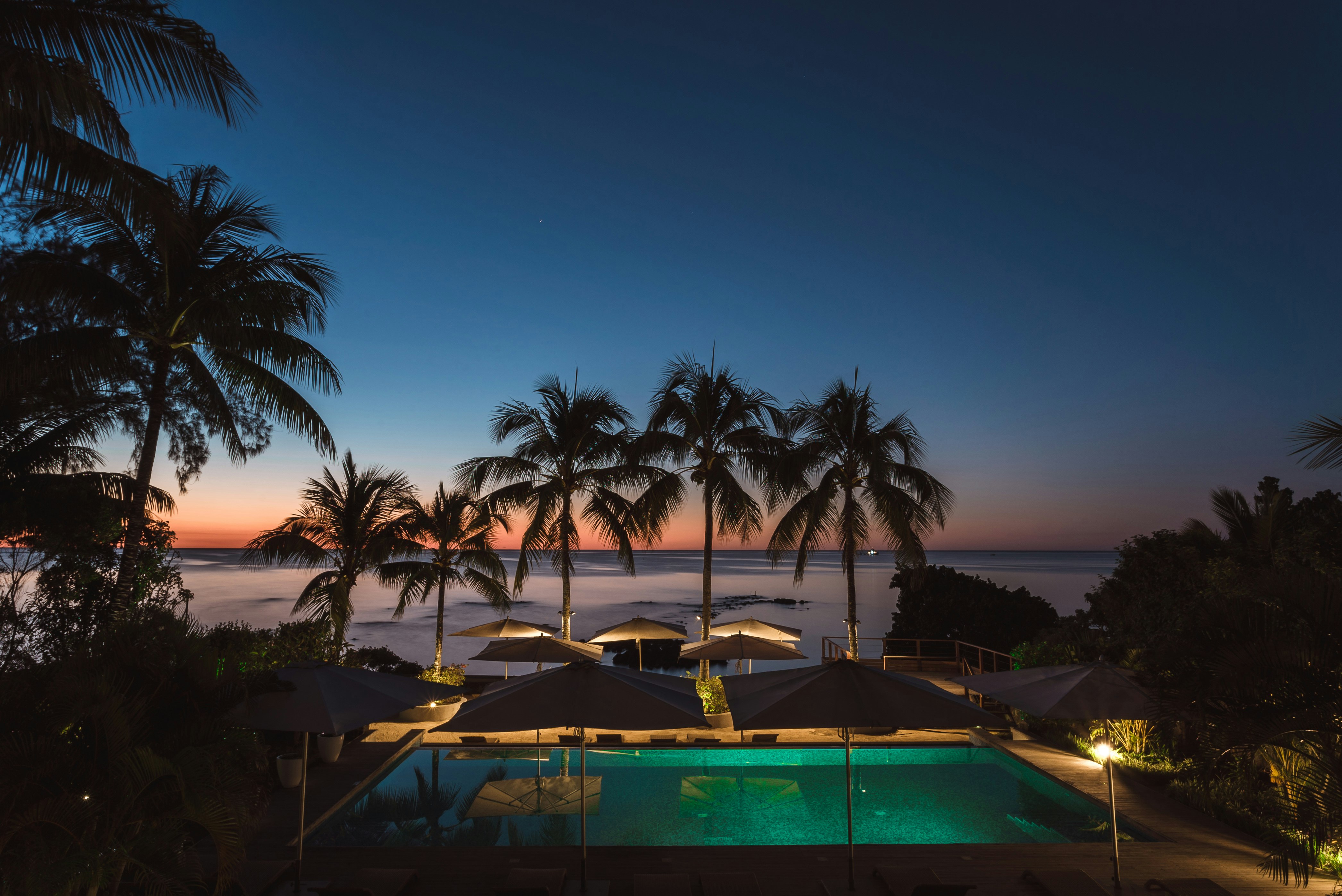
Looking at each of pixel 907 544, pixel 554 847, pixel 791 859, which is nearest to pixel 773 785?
pixel 791 859

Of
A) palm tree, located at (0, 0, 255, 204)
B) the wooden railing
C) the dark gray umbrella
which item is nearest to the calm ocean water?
the wooden railing

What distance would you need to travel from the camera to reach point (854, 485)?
15.0 meters

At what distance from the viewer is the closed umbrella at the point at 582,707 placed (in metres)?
5.58

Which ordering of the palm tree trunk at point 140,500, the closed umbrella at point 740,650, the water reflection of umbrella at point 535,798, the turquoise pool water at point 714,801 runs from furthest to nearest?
the closed umbrella at point 740,650
the palm tree trunk at point 140,500
the water reflection of umbrella at point 535,798
the turquoise pool water at point 714,801

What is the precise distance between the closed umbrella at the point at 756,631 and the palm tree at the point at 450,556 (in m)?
6.00

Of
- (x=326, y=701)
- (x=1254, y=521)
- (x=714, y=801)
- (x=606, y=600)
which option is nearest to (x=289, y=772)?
(x=326, y=701)

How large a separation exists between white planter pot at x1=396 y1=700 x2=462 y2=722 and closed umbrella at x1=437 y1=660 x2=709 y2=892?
6.87 m

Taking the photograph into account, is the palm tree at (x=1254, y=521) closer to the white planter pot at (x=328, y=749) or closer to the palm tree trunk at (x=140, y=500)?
the white planter pot at (x=328, y=749)

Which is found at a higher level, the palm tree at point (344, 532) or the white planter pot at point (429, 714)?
the palm tree at point (344, 532)

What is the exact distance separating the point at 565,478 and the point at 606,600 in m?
45.9

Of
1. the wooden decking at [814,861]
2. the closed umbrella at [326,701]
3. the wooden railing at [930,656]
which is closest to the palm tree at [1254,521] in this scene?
the wooden railing at [930,656]

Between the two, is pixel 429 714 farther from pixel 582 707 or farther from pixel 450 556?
pixel 582 707

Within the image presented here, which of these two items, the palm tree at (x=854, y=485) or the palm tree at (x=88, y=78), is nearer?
the palm tree at (x=88, y=78)

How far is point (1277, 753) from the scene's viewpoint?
675 centimetres
